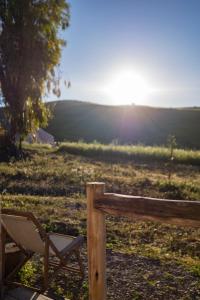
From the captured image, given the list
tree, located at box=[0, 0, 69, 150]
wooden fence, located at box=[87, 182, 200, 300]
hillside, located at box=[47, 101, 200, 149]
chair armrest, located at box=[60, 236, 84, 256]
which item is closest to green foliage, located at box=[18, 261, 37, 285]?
chair armrest, located at box=[60, 236, 84, 256]

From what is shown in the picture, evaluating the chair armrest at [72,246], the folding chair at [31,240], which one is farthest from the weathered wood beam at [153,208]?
the chair armrest at [72,246]

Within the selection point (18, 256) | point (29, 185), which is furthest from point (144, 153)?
point (18, 256)

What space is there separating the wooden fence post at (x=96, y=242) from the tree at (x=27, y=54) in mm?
16834

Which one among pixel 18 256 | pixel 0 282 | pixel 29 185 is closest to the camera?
pixel 0 282

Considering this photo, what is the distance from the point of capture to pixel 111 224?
26.6 feet

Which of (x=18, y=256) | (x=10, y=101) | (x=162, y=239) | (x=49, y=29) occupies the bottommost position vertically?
(x=162, y=239)

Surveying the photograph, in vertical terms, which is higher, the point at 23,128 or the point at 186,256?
the point at 23,128

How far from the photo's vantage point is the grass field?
4902mm

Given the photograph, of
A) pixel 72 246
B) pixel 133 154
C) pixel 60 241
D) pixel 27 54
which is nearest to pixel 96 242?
pixel 72 246

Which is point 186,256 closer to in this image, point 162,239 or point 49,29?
point 162,239

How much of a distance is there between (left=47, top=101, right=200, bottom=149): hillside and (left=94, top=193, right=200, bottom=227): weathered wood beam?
162ft

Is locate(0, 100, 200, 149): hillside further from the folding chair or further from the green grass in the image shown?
the folding chair

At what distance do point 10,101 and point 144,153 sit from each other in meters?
8.13

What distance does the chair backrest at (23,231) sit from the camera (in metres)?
4.26
